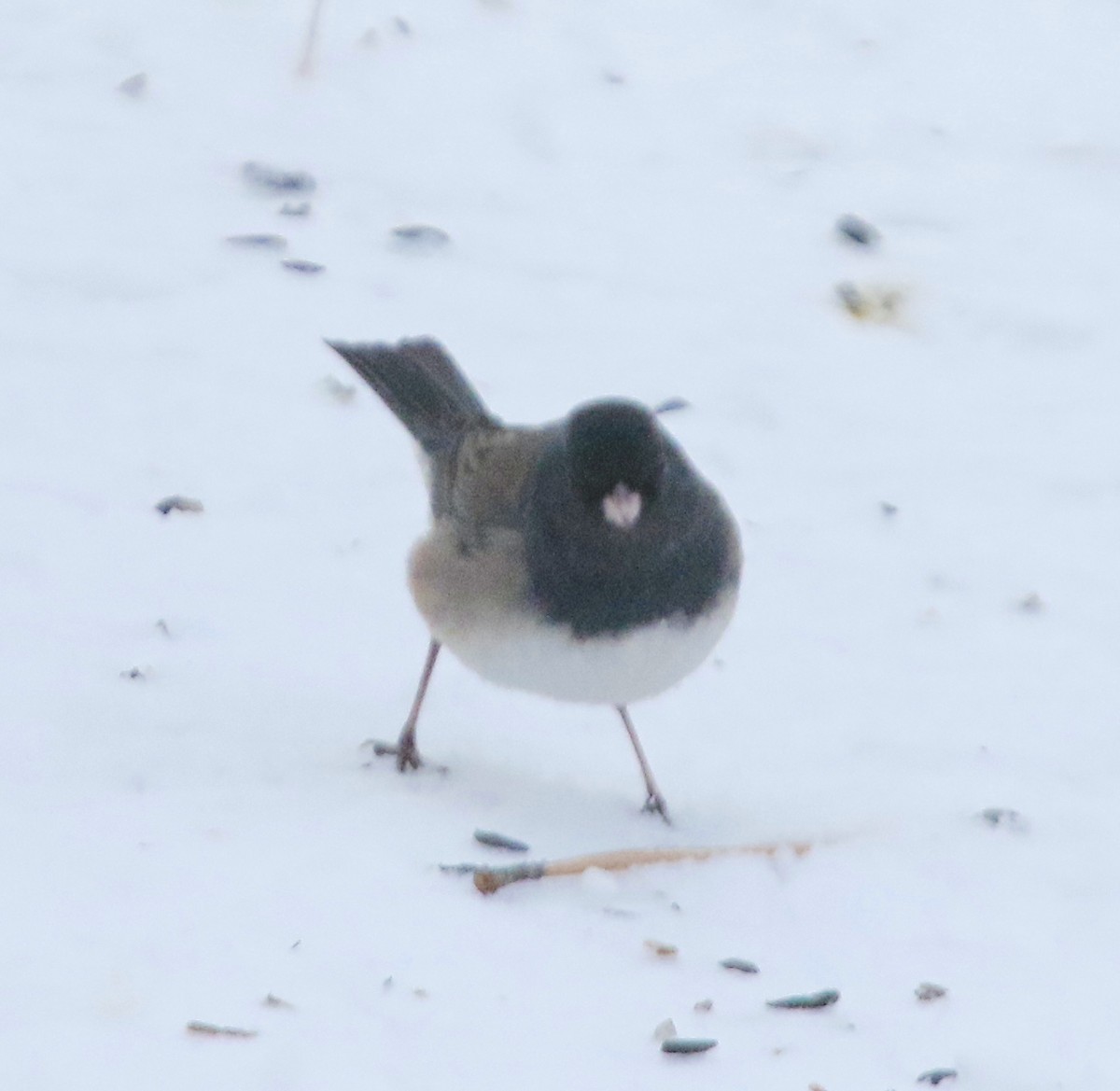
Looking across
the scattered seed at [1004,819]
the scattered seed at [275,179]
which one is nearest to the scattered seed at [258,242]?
the scattered seed at [275,179]

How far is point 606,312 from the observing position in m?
4.88

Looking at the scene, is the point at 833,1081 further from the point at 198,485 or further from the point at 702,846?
the point at 198,485

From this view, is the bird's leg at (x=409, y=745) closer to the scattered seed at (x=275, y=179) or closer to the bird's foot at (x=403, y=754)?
the bird's foot at (x=403, y=754)

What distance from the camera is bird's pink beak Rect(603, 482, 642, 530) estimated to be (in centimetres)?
298

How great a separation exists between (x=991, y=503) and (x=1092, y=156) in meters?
1.80

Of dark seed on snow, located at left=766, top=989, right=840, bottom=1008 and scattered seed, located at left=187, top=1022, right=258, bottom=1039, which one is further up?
scattered seed, located at left=187, top=1022, right=258, bottom=1039

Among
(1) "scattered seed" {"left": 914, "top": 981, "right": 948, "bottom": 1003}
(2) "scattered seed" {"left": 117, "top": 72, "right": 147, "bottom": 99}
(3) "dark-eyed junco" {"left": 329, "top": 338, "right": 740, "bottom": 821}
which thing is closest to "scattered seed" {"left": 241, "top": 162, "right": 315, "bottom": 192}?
(2) "scattered seed" {"left": 117, "top": 72, "right": 147, "bottom": 99}

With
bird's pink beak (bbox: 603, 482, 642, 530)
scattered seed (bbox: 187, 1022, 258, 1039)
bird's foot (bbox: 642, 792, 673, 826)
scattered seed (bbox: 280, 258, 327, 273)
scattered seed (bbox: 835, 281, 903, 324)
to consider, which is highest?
bird's pink beak (bbox: 603, 482, 642, 530)

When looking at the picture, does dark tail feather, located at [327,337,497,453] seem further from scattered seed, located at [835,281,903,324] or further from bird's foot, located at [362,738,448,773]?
scattered seed, located at [835,281,903,324]

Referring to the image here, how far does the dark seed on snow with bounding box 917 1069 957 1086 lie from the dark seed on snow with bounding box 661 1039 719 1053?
9.8 inches

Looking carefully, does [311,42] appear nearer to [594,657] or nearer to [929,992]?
[594,657]

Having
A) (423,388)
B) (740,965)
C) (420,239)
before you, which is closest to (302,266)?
(420,239)

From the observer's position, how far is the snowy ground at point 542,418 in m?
2.52

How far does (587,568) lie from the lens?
3.01 meters
